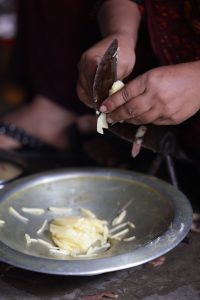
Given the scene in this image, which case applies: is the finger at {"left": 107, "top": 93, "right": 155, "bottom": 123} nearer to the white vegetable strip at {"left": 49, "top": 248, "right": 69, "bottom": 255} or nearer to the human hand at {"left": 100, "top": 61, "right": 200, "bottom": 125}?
the human hand at {"left": 100, "top": 61, "right": 200, "bottom": 125}

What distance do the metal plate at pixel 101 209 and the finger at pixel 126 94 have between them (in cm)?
28

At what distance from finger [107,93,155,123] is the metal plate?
9.4 inches

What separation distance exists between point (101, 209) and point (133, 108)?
33cm

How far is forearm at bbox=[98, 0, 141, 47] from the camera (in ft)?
4.75

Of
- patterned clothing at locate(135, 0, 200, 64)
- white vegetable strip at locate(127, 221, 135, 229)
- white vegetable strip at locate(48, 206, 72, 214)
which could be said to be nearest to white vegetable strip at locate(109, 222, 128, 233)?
white vegetable strip at locate(127, 221, 135, 229)

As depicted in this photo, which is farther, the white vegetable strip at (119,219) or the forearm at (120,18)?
the forearm at (120,18)

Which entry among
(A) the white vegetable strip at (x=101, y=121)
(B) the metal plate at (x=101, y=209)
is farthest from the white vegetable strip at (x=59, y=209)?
(A) the white vegetable strip at (x=101, y=121)

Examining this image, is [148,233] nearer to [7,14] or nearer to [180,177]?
[180,177]

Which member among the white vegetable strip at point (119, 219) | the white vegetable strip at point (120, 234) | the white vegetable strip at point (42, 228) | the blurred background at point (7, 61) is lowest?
the blurred background at point (7, 61)

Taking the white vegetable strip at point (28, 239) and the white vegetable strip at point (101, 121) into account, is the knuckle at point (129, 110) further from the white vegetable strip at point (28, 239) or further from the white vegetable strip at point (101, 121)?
the white vegetable strip at point (28, 239)

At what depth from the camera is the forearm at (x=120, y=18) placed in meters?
1.45

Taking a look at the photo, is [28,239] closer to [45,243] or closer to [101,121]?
[45,243]

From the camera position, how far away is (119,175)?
55.5 inches

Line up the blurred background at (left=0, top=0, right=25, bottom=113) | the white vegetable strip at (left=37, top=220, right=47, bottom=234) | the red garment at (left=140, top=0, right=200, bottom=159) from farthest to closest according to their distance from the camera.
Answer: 1. the blurred background at (left=0, top=0, right=25, bottom=113)
2. the red garment at (left=140, top=0, right=200, bottom=159)
3. the white vegetable strip at (left=37, top=220, right=47, bottom=234)
